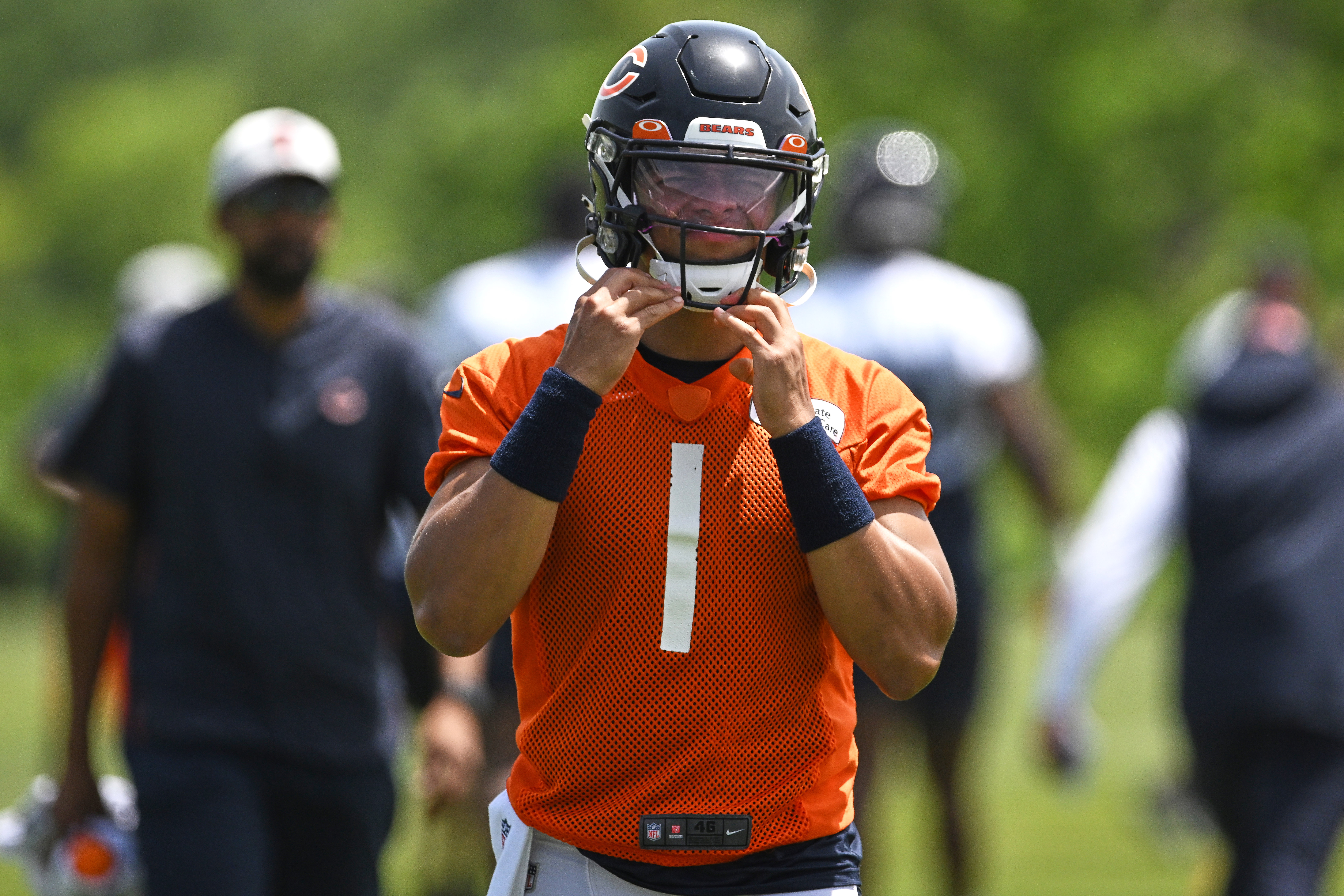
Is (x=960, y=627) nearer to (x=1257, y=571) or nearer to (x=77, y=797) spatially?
(x=1257, y=571)

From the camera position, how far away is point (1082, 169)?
1421 inches

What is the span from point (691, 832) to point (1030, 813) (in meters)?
8.43

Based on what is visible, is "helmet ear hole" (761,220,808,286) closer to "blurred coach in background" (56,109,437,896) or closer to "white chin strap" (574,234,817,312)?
"white chin strap" (574,234,817,312)

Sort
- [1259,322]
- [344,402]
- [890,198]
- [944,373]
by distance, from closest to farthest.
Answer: [344,402]
[1259,322]
[944,373]
[890,198]

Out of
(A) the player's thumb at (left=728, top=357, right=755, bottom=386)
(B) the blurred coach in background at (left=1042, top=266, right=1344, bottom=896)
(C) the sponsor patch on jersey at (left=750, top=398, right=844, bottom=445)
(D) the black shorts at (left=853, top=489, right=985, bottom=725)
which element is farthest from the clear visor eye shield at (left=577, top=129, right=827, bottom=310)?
(D) the black shorts at (left=853, top=489, right=985, bottom=725)

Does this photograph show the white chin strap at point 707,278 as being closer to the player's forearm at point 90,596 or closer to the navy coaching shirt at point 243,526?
the navy coaching shirt at point 243,526

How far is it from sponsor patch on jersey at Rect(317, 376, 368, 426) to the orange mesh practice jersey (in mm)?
1974

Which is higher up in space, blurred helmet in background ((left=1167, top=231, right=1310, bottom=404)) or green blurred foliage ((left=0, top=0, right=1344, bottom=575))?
blurred helmet in background ((left=1167, top=231, right=1310, bottom=404))

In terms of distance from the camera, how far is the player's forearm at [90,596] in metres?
5.00

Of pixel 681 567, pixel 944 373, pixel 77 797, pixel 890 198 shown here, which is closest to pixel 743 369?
pixel 681 567

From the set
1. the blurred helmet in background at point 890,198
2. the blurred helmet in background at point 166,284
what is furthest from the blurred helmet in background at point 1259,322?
the blurred helmet in background at point 166,284

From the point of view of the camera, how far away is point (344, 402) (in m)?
5.19

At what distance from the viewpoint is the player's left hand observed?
10.0ft

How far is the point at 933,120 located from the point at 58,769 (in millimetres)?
32230
